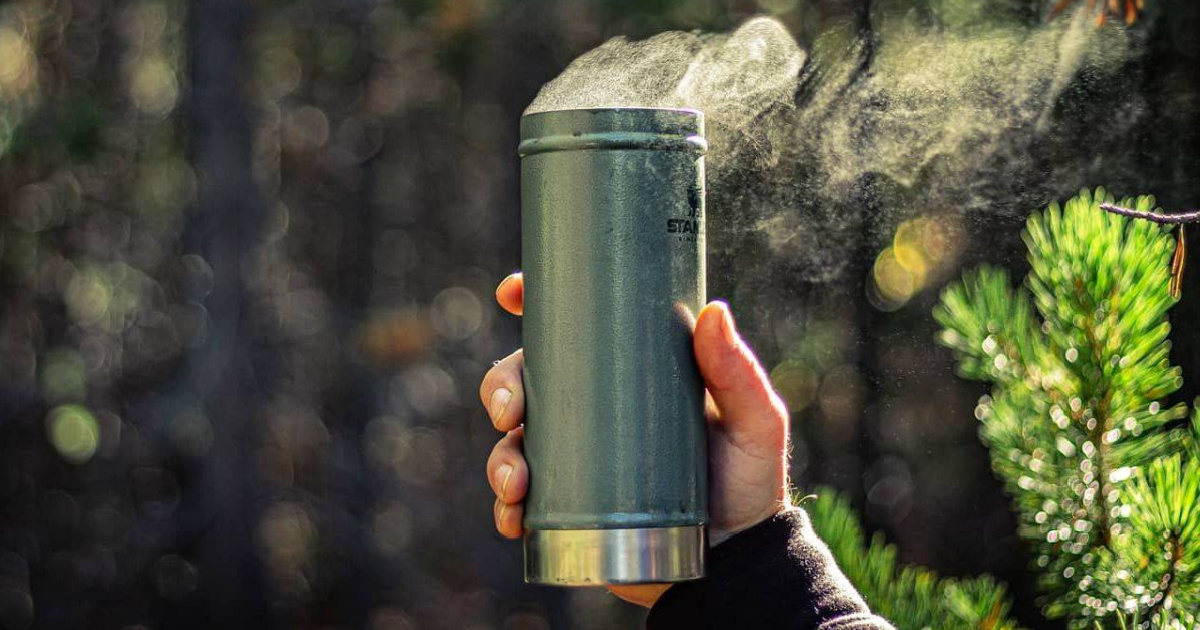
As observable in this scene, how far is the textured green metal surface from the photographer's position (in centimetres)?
145

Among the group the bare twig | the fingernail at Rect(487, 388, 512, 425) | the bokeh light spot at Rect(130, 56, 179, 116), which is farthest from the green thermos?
the bokeh light spot at Rect(130, 56, 179, 116)

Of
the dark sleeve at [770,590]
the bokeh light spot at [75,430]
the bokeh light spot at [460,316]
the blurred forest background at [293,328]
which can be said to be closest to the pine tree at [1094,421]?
the dark sleeve at [770,590]

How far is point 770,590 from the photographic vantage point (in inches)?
62.6

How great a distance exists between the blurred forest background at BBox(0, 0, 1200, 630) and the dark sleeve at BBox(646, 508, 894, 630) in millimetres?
3235

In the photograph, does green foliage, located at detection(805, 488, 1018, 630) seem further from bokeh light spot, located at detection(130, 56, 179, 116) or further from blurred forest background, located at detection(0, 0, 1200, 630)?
bokeh light spot, located at detection(130, 56, 179, 116)

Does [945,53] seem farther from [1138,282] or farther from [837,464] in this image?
[837,464]

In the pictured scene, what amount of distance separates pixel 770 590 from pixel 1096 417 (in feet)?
1.38

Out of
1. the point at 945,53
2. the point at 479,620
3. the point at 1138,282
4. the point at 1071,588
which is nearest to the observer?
the point at 1138,282

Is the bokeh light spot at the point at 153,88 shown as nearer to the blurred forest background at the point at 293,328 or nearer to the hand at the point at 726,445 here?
the blurred forest background at the point at 293,328

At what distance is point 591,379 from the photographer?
146 centimetres

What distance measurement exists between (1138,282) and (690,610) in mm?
638

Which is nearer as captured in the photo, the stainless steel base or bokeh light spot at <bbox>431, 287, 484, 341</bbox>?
the stainless steel base

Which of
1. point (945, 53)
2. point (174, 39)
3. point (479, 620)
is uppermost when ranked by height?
point (174, 39)

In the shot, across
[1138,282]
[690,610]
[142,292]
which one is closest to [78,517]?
[142,292]
